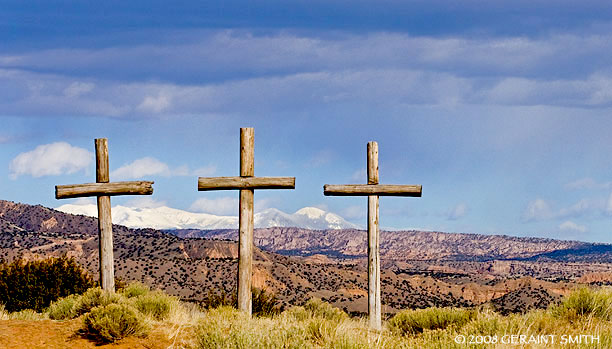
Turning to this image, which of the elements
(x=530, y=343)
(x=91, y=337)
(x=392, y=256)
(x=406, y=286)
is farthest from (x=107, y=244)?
(x=392, y=256)

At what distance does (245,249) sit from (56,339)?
5.71 m

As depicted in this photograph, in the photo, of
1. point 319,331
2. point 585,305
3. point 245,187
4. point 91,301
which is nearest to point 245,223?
point 245,187

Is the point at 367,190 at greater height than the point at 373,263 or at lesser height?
greater

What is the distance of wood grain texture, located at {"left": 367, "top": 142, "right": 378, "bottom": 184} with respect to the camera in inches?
727

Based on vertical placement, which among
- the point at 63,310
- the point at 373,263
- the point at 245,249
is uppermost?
the point at 245,249

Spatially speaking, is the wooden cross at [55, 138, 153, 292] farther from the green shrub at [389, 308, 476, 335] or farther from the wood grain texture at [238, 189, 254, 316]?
the green shrub at [389, 308, 476, 335]

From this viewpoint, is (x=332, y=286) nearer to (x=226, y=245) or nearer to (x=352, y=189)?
(x=226, y=245)

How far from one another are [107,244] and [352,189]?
23.5 ft

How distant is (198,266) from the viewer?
69562 millimetres

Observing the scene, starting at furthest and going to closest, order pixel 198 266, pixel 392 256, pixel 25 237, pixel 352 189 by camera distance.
A: 1. pixel 392 256
2. pixel 25 237
3. pixel 198 266
4. pixel 352 189

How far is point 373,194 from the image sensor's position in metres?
18.4

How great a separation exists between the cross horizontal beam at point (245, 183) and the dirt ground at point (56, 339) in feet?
15.9

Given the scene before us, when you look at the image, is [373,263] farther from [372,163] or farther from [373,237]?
[372,163]

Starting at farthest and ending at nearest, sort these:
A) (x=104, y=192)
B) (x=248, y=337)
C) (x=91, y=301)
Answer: (x=104, y=192) → (x=91, y=301) → (x=248, y=337)
